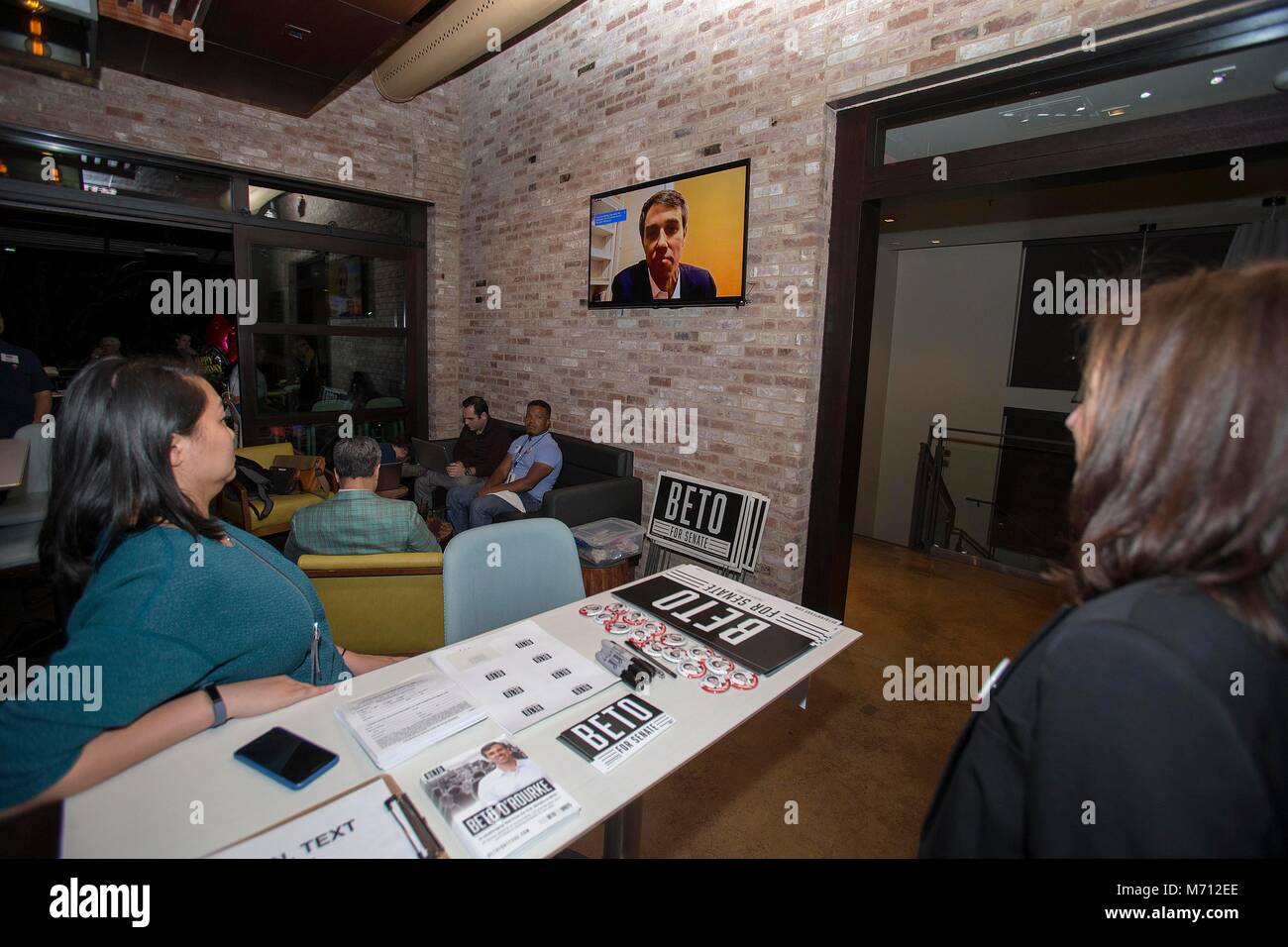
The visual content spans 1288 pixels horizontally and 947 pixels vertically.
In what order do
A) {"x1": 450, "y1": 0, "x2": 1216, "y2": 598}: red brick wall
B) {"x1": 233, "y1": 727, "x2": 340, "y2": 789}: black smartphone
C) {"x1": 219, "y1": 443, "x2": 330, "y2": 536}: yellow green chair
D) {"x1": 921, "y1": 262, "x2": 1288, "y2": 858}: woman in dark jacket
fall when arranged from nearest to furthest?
{"x1": 921, "y1": 262, "x2": 1288, "y2": 858}: woman in dark jacket < {"x1": 233, "y1": 727, "x2": 340, "y2": 789}: black smartphone < {"x1": 450, "y1": 0, "x2": 1216, "y2": 598}: red brick wall < {"x1": 219, "y1": 443, "x2": 330, "y2": 536}: yellow green chair

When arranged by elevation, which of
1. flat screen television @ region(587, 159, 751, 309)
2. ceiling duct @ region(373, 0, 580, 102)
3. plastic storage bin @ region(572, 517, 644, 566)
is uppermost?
ceiling duct @ region(373, 0, 580, 102)

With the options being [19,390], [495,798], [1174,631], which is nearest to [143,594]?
[495,798]

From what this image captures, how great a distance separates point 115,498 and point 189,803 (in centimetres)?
64

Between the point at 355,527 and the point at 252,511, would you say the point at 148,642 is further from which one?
the point at 252,511

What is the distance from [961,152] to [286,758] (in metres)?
3.70

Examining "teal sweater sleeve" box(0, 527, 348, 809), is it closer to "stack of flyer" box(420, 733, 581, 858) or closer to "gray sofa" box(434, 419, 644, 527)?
"stack of flyer" box(420, 733, 581, 858)

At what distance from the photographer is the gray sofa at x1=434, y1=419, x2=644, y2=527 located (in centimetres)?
425

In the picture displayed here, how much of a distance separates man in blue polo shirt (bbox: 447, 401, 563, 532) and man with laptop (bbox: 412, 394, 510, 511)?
244 millimetres

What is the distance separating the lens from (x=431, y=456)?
605 centimetres

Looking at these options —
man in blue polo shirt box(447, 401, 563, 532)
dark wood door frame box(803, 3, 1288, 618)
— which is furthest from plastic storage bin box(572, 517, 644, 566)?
dark wood door frame box(803, 3, 1288, 618)
